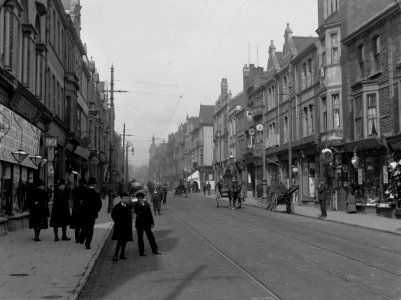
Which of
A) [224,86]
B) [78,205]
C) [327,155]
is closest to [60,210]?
[78,205]

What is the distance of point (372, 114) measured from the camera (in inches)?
1081

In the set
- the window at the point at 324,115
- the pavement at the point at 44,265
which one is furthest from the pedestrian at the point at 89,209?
the window at the point at 324,115

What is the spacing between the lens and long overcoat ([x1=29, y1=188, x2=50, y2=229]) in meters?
15.0

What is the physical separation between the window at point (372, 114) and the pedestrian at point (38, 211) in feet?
59.1

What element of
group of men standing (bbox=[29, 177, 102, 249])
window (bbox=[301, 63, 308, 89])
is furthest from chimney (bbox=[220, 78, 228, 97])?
group of men standing (bbox=[29, 177, 102, 249])

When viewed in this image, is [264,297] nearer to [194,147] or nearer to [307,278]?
[307,278]

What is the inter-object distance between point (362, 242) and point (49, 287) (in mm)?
9892

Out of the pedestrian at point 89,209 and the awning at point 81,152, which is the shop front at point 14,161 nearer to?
the pedestrian at point 89,209

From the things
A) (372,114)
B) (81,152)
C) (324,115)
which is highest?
(324,115)

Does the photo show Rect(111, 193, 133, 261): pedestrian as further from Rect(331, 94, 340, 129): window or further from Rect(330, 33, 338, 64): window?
Rect(330, 33, 338, 64): window

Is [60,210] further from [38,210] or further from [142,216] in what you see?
[142,216]

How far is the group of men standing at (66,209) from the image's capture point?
13.8 m

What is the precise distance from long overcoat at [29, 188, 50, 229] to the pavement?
1.69 ft

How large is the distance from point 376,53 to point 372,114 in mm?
3210
